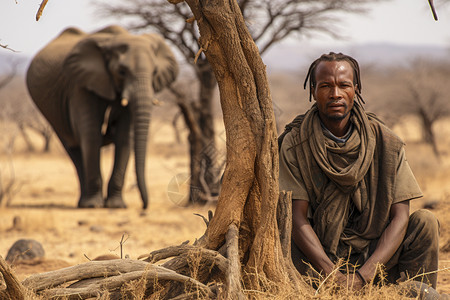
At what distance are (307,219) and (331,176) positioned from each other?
0.31 m

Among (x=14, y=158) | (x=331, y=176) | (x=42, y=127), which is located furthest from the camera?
(x=42, y=127)

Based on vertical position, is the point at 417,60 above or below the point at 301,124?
below

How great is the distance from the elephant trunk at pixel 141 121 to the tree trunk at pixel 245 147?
21.9ft

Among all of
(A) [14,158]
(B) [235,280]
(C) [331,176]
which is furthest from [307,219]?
Answer: (A) [14,158]

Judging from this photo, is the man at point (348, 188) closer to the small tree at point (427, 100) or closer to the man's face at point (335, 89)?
the man's face at point (335, 89)

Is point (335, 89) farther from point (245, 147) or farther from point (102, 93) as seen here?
point (102, 93)

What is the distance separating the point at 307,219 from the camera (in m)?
3.67

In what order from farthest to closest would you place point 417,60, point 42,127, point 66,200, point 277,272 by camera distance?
1. point 417,60
2. point 42,127
3. point 66,200
4. point 277,272

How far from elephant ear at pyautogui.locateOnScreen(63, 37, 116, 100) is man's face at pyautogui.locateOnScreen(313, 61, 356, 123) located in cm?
728

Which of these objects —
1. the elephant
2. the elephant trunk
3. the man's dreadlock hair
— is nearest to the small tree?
the elephant

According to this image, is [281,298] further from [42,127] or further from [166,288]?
[42,127]

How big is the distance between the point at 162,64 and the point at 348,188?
27.2ft

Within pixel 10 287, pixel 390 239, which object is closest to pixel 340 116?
pixel 390 239

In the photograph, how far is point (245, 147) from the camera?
338 cm
